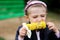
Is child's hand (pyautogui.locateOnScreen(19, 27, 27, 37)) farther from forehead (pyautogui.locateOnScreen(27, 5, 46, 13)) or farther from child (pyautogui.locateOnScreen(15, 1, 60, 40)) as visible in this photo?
forehead (pyautogui.locateOnScreen(27, 5, 46, 13))

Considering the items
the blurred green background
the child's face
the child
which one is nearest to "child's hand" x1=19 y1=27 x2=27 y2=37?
the child

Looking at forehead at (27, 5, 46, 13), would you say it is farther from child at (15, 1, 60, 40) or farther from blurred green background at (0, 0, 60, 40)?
blurred green background at (0, 0, 60, 40)

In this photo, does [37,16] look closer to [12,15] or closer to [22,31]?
[22,31]

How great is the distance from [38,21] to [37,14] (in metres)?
0.09

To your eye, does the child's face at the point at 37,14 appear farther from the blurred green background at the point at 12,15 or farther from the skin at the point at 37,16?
the blurred green background at the point at 12,15

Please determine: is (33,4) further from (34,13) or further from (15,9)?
(15,9)

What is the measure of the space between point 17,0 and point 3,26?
1680 mm

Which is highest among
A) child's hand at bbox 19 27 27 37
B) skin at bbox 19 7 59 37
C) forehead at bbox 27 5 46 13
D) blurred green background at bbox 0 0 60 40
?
forehead at bbox 27 5 46 13

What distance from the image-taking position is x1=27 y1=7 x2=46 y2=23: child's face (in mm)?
3248

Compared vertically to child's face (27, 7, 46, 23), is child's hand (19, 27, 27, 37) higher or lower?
lower

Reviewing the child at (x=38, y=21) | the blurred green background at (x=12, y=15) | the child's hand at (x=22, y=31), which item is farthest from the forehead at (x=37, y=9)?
the blurred green background at (x=12, y=15)

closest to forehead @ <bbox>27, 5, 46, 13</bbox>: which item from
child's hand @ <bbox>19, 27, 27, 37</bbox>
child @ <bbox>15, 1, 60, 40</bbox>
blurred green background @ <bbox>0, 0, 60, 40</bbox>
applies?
child @ <bbox>15, 1, 60, 40</bbox>

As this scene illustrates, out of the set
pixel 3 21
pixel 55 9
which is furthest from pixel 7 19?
pixel 55 9

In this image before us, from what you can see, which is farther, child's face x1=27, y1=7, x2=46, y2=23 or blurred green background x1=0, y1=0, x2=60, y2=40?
blurred green background x1=0, y1=0, x2=60, y2=40
